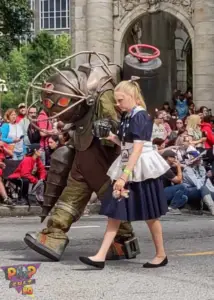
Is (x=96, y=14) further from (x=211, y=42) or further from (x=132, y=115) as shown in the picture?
(x=132, y=115)

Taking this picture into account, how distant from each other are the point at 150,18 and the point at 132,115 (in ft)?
79.6

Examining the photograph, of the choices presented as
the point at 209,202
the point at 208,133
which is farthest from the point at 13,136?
the point at 208,133

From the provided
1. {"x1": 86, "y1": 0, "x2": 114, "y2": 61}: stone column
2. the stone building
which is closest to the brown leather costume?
the stone building

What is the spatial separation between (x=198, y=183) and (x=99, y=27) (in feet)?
41.0

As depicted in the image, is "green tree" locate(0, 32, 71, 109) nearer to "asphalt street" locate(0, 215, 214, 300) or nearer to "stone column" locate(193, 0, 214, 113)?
"stone column" locate(193, 0, 214, 113)

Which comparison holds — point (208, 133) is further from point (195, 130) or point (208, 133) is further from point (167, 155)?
point (167, 155)

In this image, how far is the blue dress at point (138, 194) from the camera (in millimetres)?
7602

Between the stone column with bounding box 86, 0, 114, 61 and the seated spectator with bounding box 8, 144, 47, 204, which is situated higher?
the stone column with bounding box 86, 0, 114, 61

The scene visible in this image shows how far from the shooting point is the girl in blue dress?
760 cm

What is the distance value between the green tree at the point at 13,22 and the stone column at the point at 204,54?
1846cm

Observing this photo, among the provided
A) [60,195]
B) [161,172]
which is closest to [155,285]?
[161,172]

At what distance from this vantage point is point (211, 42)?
26141 millimetres

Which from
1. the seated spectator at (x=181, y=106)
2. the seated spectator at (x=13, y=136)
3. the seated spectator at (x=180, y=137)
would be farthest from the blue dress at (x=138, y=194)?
the seated spectator at (x=181, y=106)

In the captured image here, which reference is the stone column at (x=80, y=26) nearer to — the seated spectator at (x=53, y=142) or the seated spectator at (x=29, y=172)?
the seated spectator at (x=53, y=142)
